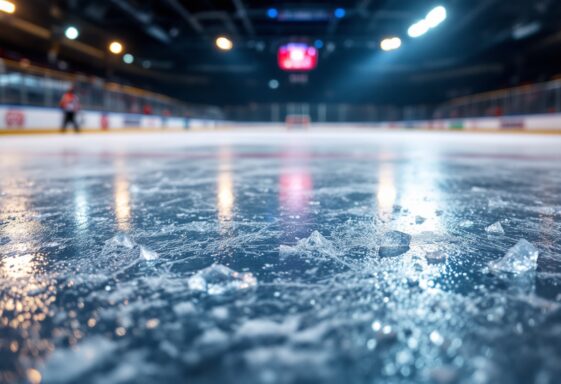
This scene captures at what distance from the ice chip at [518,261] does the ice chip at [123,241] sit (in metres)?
0.74

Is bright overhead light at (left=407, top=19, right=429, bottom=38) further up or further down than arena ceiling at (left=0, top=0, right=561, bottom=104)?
further down

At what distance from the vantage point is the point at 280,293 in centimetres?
59

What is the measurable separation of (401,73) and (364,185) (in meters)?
24.3

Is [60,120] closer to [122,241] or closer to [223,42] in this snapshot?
[223,42]

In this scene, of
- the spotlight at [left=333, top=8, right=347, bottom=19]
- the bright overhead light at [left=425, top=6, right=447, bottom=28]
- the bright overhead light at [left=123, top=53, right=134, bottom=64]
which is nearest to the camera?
the bright overhead light at [left=425, top=6, right=447, bottom=28]

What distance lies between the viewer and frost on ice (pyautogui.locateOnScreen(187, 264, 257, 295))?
0.61 m

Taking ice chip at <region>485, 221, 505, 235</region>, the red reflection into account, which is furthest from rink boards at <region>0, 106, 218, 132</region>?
ice chip at <region>485, 221, 505, 235</region>

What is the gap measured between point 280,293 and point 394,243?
38cm

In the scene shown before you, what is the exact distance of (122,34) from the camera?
47.2ft

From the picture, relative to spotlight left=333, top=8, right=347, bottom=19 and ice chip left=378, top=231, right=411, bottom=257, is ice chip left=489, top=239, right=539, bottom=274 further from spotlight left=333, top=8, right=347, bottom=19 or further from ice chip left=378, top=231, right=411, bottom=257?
spotlight left=333, top=8, right=347, bottom=19

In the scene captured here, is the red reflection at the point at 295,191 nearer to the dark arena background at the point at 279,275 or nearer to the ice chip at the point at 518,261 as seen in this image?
the dark arena background at the point at 279,275

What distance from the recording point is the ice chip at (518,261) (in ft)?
2.27

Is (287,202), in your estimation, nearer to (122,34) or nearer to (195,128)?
(122,34)

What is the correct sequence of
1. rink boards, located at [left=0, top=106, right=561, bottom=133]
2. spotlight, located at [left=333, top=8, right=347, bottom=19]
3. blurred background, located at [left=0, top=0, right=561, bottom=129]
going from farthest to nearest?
spotlight, located at [left=333, top=8, right=347, bottom=19] → blurred background, located at [left=0, top=0, right=561, bottom=129] → rink boards, located at [left=0, top=106, right=561, bottom=133]
